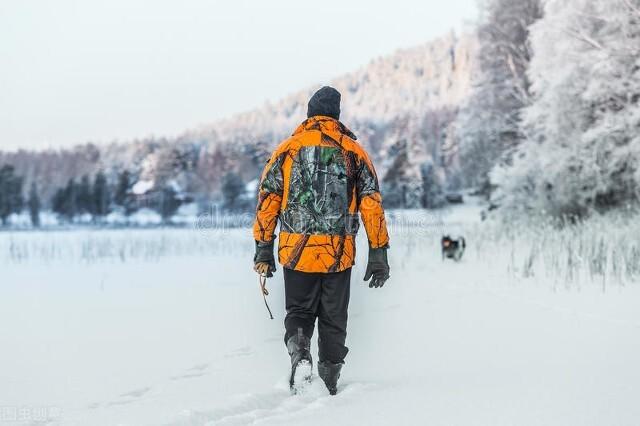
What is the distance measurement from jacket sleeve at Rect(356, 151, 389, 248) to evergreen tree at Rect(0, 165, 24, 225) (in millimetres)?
77048

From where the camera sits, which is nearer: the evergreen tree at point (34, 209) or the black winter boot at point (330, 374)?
the black winter boot at point (330, 374)

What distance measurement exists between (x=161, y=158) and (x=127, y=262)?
66906 mm

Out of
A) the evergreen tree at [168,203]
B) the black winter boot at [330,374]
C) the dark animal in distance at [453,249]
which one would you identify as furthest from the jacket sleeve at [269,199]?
the evergreen tree at [168,203]

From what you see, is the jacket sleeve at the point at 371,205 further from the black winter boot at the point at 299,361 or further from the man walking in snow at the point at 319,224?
the black winter boot at the point at 299,361

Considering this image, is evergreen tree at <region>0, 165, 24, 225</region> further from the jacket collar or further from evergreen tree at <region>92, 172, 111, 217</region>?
the jacket collar

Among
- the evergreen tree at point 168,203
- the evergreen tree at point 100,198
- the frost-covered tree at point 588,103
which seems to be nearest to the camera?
the frost-covered tree at point 588,103

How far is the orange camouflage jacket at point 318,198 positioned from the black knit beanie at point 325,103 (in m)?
0.06

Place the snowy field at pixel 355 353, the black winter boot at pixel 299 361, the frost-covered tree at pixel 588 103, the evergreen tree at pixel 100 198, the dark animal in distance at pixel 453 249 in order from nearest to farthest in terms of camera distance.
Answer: the snowy field at pixel 355 353, the black winter boot at pixel 299 361, the dark animal in distance at pixel 453 249, the frost-covered tree at pixel 588 103, the evergreen tree at pixel 100 198

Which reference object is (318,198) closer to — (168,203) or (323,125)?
(323,125)

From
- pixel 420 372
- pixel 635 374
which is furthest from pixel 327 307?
pixel 635 374

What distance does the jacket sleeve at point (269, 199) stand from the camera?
11.4 ft

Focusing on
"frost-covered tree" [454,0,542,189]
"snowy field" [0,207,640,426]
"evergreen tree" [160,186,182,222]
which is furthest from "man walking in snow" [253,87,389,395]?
"evergreen tree" [160,186,182,222]

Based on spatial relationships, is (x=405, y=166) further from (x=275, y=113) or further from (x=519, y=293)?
(x=275, y=113)

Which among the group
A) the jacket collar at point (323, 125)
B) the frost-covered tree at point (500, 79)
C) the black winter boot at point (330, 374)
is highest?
the frost-covered tree at point (500, 79)
